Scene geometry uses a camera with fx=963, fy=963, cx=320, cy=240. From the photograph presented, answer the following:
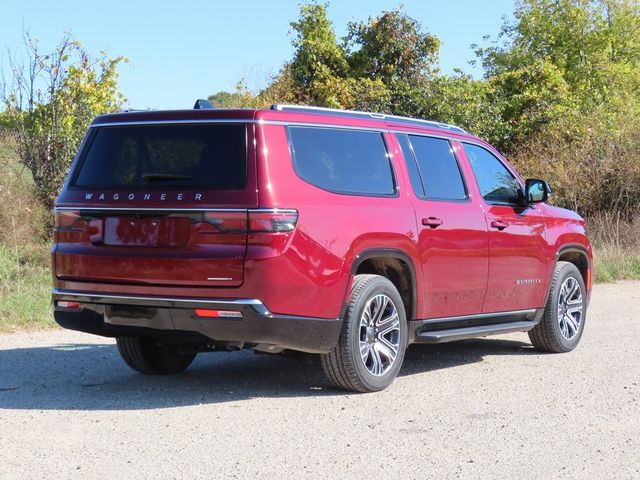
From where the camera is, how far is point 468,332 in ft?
25.0

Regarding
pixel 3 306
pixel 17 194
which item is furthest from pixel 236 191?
pixel 17 194

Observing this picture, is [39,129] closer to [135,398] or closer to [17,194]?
[17,194]

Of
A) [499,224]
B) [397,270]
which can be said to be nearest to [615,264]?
[499,224]

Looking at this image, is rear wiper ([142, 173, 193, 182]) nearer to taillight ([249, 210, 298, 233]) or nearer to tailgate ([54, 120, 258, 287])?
tailgate ([54, 120, 258, 287])

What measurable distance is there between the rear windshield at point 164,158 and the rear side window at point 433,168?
5.50 feet

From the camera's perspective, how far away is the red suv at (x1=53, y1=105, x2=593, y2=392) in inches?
237

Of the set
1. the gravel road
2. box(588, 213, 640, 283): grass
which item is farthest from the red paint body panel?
box(588, 213, 640, 283): grass

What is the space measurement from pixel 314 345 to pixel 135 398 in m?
1.30

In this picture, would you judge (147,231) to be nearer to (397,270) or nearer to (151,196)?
(151,196)

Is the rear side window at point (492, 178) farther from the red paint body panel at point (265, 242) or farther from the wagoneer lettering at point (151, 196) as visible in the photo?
the wagoneer lettering at point (151, 196)

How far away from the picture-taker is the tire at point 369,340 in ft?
21.2

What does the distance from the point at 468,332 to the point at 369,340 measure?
1.21 meters

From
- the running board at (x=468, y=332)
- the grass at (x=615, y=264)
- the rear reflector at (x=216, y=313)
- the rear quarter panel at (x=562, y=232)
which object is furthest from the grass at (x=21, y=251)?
the grass at (x=615, y=264)

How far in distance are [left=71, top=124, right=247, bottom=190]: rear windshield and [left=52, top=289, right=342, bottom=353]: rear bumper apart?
750mm
